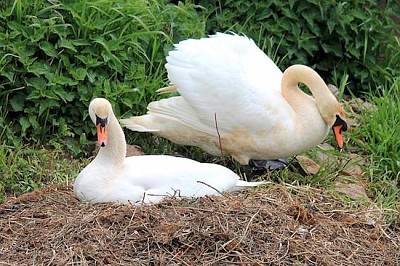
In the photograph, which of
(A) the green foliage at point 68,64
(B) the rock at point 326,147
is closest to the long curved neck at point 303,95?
(B) the rock at point 326,147

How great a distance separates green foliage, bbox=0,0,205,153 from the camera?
7.29 meters

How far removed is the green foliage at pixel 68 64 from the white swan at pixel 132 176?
0.95 meters

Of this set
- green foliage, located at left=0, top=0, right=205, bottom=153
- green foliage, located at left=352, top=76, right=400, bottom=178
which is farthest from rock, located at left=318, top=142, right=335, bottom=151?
green foliage, located at left=0, top=0, right=205, bottom=153

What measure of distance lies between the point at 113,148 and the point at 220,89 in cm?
91

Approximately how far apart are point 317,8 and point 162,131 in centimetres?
239

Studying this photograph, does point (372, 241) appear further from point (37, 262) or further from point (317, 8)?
point (317, 8)

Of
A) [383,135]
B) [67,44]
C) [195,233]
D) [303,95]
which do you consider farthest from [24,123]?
[383,135]

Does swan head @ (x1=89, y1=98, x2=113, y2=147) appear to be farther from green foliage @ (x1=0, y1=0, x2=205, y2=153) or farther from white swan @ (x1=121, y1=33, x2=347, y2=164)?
green foliage @ (x1=0, y1=0, x2=205, y2=153)

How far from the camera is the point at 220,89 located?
22.9 ft

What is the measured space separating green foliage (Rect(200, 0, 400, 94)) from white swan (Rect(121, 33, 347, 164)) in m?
1.59

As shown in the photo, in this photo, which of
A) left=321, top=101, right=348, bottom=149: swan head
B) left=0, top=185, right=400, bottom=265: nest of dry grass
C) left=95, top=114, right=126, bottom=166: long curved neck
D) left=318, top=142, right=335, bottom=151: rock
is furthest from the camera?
left=318, top=142, right=335, bottom=151: rock

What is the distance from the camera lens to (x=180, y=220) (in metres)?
5.86

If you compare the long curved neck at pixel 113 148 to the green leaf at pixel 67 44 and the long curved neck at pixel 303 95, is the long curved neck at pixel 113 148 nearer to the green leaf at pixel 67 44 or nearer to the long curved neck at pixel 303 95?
the green leaf at pixel 67 44

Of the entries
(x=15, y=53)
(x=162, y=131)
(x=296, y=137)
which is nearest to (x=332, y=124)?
(x=296, y=137)
